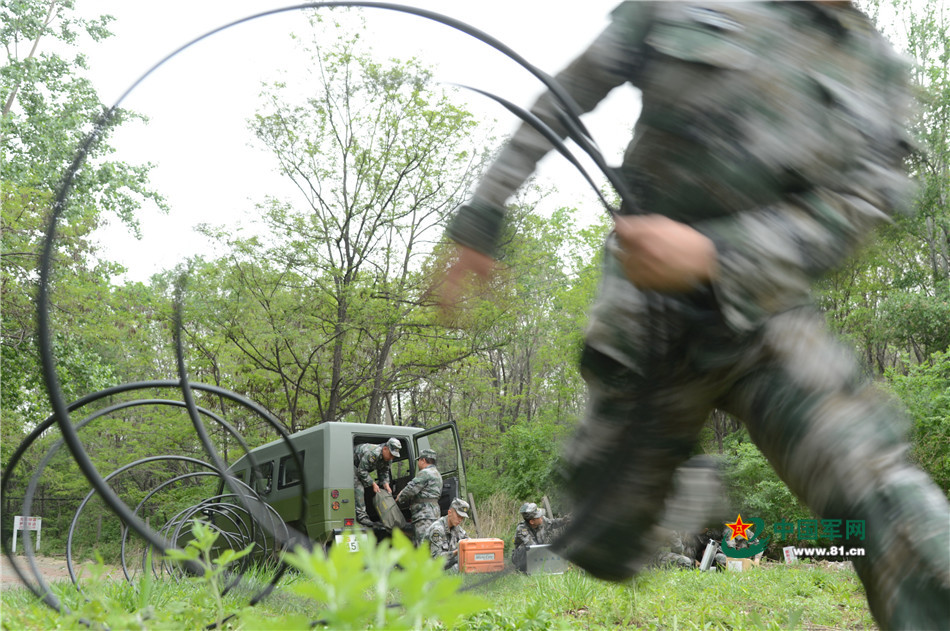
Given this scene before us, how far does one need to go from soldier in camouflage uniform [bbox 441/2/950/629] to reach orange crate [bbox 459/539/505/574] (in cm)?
654

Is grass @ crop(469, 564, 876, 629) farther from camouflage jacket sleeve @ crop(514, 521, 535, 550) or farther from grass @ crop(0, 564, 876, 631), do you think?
camouflage jacket sleeve @ crop(514, 521, 535, 550)

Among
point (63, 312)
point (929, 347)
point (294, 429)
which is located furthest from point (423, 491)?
point (929, 347)

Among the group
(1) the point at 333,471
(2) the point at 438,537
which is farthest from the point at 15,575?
(1) the point at 333,471

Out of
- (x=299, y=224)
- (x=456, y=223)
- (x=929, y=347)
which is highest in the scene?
(x=299, y=224)

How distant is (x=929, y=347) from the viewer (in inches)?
679

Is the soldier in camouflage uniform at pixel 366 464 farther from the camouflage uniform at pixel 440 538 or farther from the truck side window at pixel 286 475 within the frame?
the camouflage uniform at pixel 440 538

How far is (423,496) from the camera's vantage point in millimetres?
9945

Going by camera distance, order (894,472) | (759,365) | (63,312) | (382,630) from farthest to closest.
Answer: (63,312) < (759,365) < (894,472) < (382,630)

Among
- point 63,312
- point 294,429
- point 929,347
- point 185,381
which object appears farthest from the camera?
point 929,347

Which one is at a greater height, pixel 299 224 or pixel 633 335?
pixel 299 224

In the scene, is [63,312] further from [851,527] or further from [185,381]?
[851,527]

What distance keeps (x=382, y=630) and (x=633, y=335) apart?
3.07ft

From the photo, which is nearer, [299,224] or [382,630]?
[382,630]

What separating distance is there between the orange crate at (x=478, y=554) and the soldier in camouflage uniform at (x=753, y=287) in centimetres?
654
